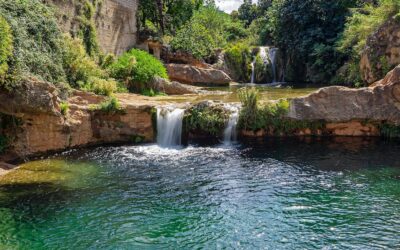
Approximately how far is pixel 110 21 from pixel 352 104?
15945mm

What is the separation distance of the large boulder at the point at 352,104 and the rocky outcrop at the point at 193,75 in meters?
12.6

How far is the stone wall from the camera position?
19.6 metres

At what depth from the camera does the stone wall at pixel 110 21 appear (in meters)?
19.6

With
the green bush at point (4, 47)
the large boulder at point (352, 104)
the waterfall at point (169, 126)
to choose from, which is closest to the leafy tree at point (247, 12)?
the large boulder at point (352, 104)

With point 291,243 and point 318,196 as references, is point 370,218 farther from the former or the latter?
point 291,243

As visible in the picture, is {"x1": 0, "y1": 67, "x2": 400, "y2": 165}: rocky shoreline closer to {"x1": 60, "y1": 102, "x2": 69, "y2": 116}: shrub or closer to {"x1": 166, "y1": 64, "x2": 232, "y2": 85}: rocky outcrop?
{"x1": 60, "y1": 102, "x2": 69, "y2": 116}: shrub

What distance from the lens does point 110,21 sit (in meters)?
25.1

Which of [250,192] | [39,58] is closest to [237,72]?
[39,58]

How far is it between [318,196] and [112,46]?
61.4 ft

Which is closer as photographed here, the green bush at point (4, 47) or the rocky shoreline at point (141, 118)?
the green bush at point (4, 47)

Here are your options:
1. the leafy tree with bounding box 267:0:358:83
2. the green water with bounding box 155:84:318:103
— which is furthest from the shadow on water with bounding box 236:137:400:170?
the leafy tree with bounding box 267:0:358:83

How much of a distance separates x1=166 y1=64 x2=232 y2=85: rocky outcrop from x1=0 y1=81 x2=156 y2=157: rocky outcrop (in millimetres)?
9756

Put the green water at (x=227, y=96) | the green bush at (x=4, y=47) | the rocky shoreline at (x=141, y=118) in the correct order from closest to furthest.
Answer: the green bush at (x=4, y=47) → the rocky shoreline at (x=141, y=118) → the green water at (x=227, y=96)

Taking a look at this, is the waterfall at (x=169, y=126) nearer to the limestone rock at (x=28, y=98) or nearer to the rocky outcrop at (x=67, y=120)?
the rocky outcrop at (x=67, y=120)
